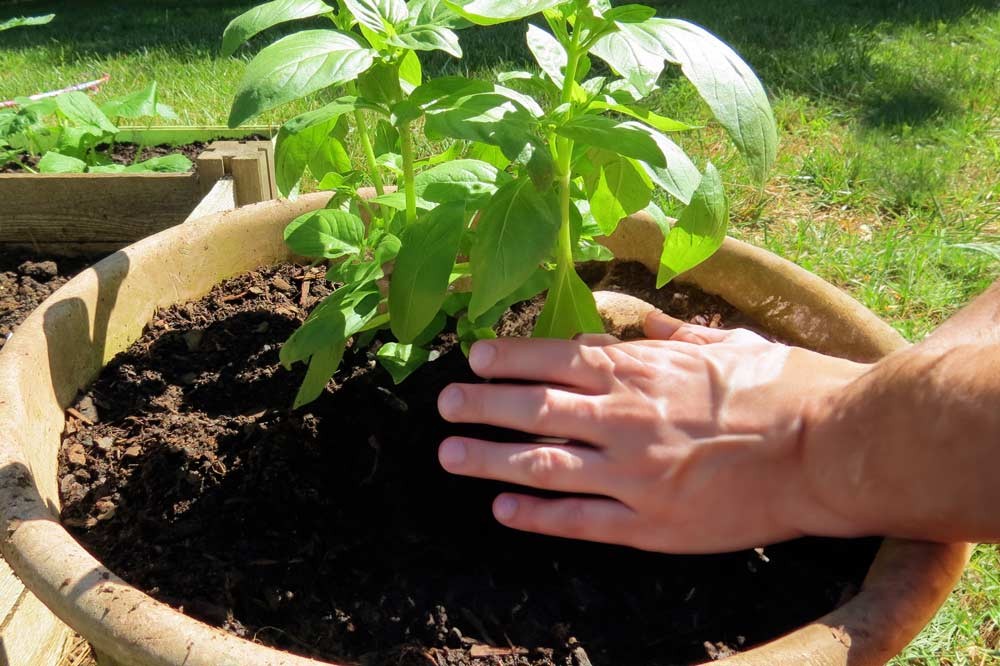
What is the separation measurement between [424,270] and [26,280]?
1.73m

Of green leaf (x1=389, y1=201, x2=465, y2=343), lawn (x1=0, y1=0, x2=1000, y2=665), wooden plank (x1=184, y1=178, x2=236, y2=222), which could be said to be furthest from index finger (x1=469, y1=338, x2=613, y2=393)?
wooden plank (x1=184, y1=178, x2=236, y2=222)

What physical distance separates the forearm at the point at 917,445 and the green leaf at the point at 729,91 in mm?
266

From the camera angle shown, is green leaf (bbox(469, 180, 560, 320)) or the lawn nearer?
green leaf (bbox(469, 180, 560, 320))

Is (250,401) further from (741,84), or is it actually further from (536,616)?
(741,84)

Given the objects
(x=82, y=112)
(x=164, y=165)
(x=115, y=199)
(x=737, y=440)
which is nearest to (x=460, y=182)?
(x=737, y=440)

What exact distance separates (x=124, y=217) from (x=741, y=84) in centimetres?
197

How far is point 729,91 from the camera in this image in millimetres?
Result: 913

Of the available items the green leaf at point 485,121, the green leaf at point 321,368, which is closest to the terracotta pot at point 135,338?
the green leaf at point 321,368

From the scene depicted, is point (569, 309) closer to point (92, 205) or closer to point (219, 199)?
point (219, 199)

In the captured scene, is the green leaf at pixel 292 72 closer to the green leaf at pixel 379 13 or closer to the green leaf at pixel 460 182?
the green leaf at pixel 379 13

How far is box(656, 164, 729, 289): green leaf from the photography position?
1.12 m

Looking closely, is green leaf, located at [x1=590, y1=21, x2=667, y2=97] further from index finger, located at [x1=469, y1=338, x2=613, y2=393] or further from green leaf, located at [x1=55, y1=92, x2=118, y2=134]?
green leaf, located at [x1=55, y1=92, x2=118, y2=134]

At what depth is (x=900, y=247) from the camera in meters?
2.57

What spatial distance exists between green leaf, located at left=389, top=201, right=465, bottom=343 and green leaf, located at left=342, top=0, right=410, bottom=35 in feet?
0.75
